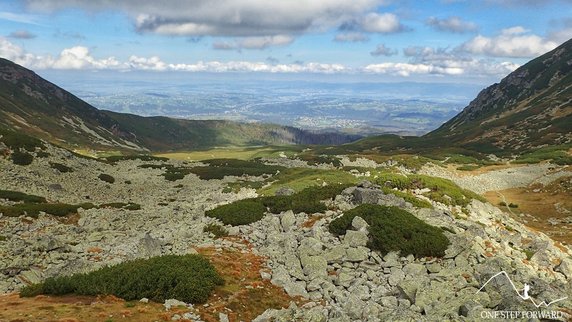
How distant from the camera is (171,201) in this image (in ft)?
177

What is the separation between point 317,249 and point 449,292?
23.7 ft

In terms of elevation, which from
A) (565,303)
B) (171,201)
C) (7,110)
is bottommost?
(171,201)

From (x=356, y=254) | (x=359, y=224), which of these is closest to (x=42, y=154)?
(x=359, y=224)

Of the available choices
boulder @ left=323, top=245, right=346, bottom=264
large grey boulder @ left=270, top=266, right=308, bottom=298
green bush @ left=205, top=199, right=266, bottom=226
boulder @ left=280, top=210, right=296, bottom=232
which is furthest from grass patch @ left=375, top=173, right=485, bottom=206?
large grey boulder @ left=270, top=266, right=308, bottom=298

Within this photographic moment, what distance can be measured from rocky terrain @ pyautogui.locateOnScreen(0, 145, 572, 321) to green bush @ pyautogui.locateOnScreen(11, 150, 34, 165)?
2486 cm

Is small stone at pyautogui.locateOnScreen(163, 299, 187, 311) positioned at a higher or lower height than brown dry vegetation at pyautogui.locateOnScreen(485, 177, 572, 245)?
higher

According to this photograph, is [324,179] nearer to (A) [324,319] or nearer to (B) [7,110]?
(A) [324,319]

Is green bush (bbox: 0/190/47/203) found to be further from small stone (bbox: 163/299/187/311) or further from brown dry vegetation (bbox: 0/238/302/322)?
small stone (bbox: 163/299/187/311)

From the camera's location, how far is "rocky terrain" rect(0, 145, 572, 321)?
49.8 ft

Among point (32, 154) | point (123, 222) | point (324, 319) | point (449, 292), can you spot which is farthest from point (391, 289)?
point (32, 154)

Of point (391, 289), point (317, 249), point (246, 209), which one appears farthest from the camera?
point (246, 209)

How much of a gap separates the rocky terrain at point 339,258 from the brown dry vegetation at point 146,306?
65 centimetres

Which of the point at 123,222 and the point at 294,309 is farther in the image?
the point at 123,222

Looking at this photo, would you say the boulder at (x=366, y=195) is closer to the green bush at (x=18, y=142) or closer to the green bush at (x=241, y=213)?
the green bush at (x=241, y=213)
